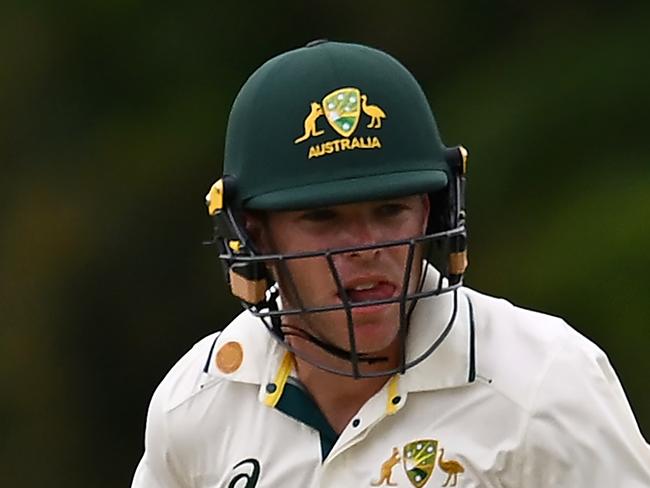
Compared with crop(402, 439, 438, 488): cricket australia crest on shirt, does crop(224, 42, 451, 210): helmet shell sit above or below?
above

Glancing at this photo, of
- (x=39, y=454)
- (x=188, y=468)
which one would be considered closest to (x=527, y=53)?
(x=39, y=454)

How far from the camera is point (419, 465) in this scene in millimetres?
3430

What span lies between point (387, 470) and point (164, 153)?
18.8ft

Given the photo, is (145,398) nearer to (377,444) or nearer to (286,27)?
(286,27)

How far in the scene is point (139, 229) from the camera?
9.00m

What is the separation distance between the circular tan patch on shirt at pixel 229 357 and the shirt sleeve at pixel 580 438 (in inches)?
22.7

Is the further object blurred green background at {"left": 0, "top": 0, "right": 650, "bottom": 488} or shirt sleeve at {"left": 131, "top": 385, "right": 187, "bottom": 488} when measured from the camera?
blurred green background at {"left": 0, "top": 0, "right": 650, "bottom": 488}

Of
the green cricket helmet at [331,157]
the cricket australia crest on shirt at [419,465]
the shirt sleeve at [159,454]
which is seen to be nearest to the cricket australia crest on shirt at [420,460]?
the cricket australia crest on shirt at [419,465]

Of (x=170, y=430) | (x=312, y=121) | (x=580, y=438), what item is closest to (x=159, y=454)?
(x=170, y=430)

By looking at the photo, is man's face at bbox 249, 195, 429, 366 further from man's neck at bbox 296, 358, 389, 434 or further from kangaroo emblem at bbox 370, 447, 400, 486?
kangaroo emblem at bbox 370, 447, 400, 486

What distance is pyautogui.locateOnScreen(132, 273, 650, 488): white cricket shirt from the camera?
3.34 metres

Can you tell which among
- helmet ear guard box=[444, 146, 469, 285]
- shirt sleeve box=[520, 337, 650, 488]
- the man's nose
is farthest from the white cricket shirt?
the man's nose

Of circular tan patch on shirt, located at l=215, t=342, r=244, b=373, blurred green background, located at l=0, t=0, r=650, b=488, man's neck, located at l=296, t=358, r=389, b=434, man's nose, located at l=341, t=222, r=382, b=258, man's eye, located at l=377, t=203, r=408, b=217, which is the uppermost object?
man's eye, located at l=377, t=203, r=408, b=217

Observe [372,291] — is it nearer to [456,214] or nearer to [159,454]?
[456,214]
